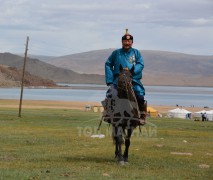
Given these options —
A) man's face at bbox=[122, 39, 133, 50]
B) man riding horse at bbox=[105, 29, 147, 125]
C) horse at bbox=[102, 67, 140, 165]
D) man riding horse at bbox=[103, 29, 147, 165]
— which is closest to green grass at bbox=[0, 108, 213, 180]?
horse at bbox=[102, 67, 140, 165]

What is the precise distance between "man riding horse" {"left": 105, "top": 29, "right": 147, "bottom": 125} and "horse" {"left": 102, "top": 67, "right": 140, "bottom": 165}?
7.9 inches

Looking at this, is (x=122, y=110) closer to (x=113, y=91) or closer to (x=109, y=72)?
(x=113, y=91)

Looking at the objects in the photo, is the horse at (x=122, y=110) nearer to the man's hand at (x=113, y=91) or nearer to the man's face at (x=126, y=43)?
the man's hand at (x=113, y=91)

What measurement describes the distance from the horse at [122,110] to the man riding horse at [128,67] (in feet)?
0.66

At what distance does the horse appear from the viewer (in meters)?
15.7

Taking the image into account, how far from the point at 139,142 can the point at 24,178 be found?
35.4 feet

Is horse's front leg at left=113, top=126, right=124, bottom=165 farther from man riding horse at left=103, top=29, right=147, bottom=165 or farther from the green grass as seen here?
the green grass

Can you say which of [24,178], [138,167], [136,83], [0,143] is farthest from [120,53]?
[0,143]

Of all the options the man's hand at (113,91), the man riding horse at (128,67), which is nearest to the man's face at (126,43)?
the man riding horse at (128,67)

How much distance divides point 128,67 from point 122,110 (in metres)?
1.04

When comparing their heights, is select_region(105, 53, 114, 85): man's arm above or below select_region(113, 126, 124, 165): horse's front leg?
above

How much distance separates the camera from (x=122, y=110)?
15922 mm

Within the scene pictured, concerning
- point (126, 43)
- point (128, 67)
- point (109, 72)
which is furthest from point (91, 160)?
point (126, 43)

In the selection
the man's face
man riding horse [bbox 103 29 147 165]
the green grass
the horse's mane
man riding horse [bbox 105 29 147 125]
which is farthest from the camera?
the man's face
